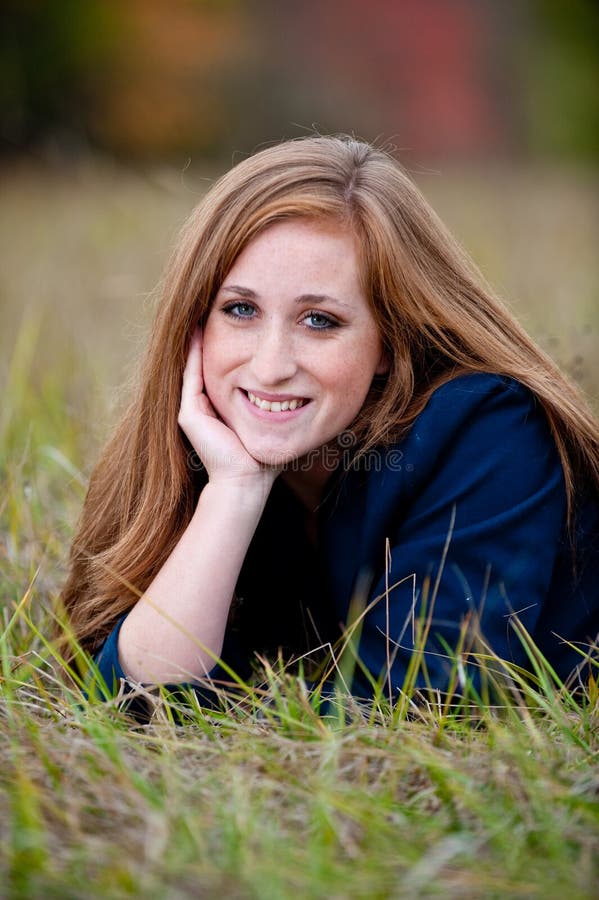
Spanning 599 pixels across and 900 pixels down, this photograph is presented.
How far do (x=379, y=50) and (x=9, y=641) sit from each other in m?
A: 15.7

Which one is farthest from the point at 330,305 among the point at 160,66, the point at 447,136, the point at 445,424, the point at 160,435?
the point at 447,136

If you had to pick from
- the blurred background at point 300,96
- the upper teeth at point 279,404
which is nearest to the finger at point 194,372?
the upper teeth at point 279,404

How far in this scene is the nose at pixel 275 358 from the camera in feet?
6.78

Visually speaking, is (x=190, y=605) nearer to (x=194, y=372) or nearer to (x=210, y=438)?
(x=210, y=438)

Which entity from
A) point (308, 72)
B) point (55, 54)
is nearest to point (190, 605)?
point (55, 54)

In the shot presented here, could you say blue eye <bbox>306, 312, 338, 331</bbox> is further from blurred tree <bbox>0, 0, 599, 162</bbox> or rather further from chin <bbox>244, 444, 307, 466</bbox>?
blurred tree <bbox>0, 0, 599, 162</bbox>

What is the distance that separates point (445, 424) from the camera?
2057 millimetres

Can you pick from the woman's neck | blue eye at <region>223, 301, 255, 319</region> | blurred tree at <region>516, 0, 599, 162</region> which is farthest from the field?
blurred tree at <region>516, 0, 599, 162</region>

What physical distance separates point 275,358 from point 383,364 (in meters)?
0.30

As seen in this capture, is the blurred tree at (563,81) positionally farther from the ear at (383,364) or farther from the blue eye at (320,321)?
the blue eye at (320,321)

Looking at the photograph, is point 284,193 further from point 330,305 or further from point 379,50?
point 379,50

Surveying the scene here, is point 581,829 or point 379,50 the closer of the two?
point 581,829

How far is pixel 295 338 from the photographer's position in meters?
2.10

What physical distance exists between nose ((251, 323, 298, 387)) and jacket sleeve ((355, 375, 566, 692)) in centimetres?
29
